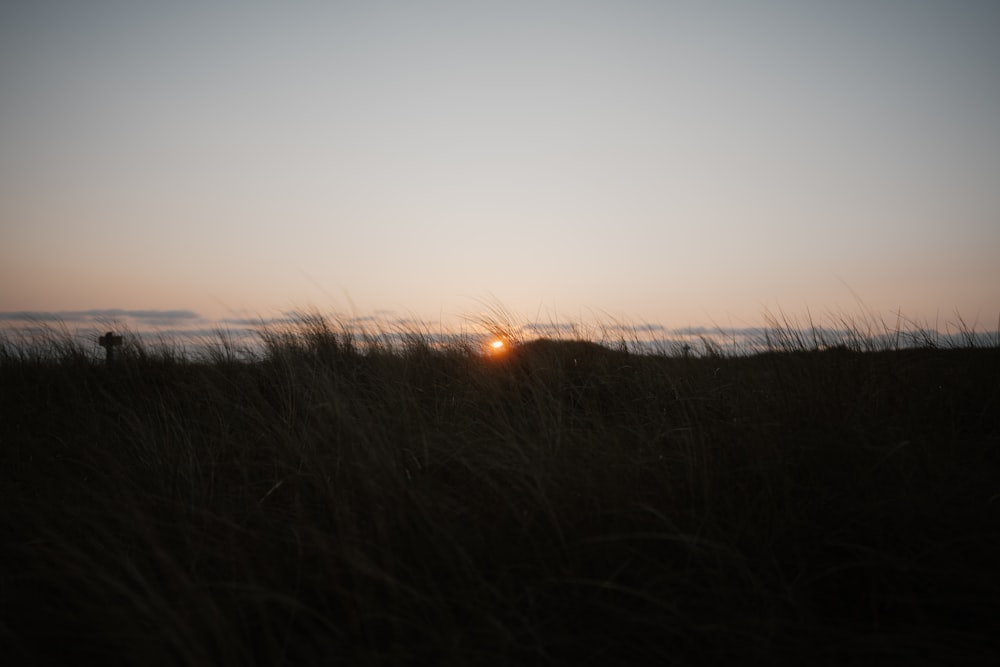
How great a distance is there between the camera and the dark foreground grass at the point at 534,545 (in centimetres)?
146

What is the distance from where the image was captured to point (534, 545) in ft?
5.79

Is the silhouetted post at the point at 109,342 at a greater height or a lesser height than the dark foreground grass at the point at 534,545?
greater

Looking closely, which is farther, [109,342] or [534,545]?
[109,342]

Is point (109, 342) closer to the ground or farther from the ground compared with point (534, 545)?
farther from the ground

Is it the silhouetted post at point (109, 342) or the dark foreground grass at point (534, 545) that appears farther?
the silhouetted post at point (109, 342)

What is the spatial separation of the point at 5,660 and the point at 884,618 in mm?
2450

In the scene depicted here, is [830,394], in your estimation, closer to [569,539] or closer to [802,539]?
[802,539]

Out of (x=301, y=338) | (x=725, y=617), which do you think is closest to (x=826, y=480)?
(x=725, y=617)

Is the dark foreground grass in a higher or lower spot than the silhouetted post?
lower

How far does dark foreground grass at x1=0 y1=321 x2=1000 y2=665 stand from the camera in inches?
57.6

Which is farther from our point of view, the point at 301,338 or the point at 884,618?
the point at 301,338

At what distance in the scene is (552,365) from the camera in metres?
4.46

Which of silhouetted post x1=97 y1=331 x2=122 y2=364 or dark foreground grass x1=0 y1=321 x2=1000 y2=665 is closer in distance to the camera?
dark foreground grass x1=0 y1=321 x2=1000 y2=665

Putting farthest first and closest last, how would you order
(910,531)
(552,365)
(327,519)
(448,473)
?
(552,365) → (448,473) → (327,519) → (910,531)
